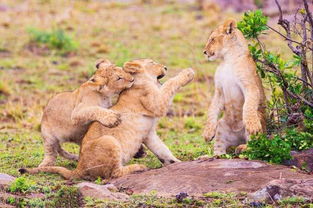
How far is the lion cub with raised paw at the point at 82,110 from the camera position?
29.8 feet

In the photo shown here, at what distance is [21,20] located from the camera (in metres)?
24.0

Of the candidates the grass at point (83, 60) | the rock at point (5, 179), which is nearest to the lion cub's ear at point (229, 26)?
the grass at point (83, 60)

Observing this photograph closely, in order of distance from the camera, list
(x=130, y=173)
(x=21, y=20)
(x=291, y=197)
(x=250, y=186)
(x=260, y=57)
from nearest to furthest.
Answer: (x=291, y=197) < (x=250, y=186) < (x=130, y=173) < (x=260, y=57) < (x=21, y=20)

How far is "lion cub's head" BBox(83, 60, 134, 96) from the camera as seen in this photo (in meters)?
9.19

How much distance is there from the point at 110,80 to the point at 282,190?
2.78 metres

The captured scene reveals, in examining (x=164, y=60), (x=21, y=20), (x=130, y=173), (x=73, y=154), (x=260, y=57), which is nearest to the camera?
(x=130, y=173)

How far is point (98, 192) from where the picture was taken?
25.4 ft

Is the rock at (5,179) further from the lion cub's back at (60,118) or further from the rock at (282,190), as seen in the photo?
the rock at (282,190)

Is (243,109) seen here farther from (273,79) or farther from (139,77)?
(139,77)

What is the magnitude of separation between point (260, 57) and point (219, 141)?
116 centimetres

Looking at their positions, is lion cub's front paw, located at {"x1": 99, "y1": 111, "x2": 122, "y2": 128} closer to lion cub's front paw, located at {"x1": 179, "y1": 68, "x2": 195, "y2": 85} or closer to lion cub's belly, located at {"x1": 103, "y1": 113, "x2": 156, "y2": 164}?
lion cub's belly, located at {"x1": 103, "y1": 113, "x2": 156, "y2": 164}

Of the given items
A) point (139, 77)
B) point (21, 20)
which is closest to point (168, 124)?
point (139, 77)

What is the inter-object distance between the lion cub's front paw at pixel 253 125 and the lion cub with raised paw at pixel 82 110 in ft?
4.70

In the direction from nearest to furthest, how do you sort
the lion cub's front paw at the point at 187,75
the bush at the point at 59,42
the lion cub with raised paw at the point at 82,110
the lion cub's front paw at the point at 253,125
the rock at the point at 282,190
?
1. the rock at the point at 282,190
2. the lion cub's front paw at the point at 253,125
3. the lion cub with raised paw at the point at 82,110
4. the lion cub's front paw at the point at 187,75
5. the bush at the point at 59,42
